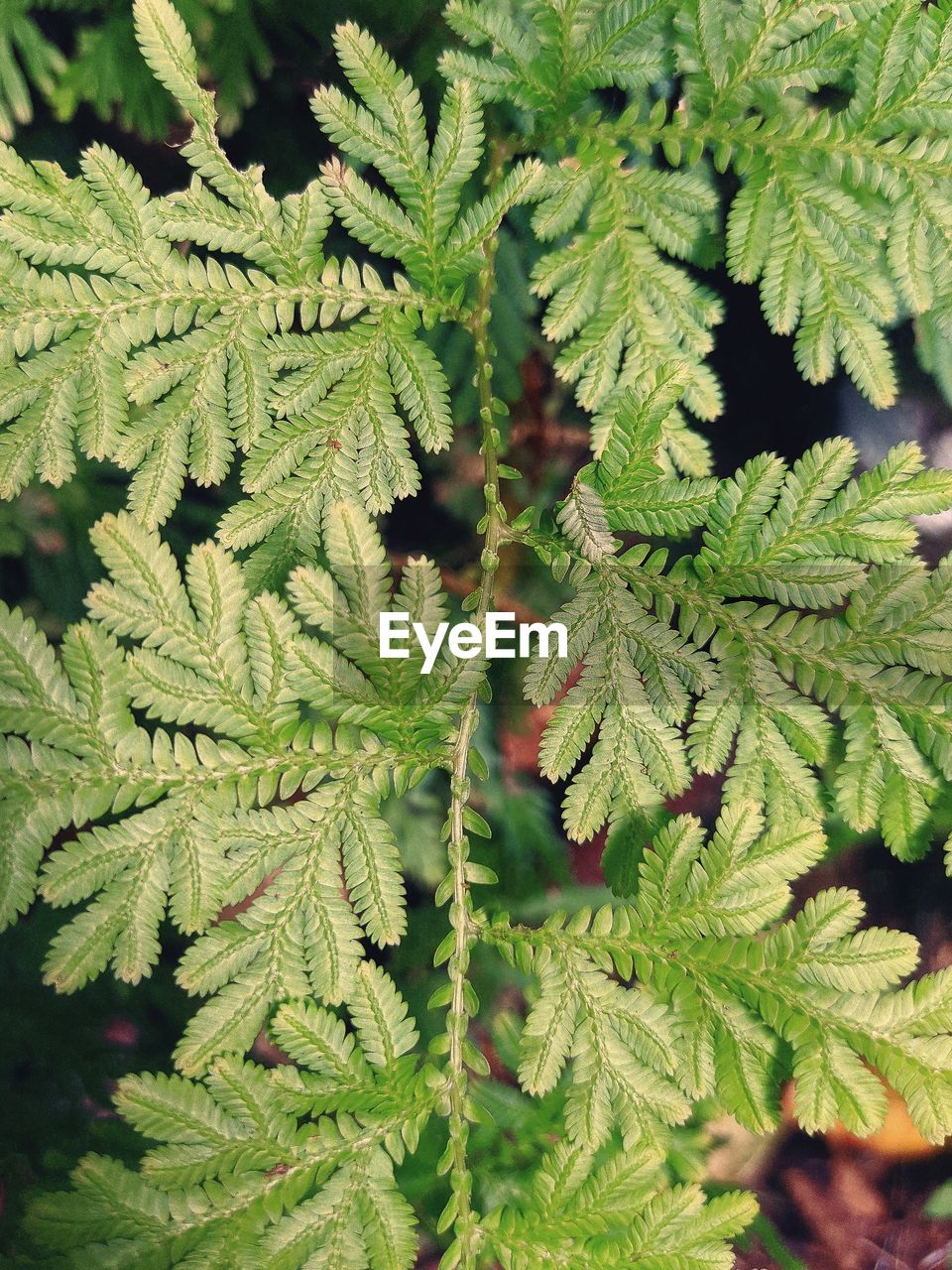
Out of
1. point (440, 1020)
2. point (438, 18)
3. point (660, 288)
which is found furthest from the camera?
point (440, 1020)

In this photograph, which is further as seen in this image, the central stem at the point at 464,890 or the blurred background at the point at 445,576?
the blurred background at the point at 445,576

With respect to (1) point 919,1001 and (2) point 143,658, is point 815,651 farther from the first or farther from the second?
(2) point 143,658

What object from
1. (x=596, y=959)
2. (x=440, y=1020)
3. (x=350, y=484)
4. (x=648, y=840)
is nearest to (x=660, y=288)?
(x=350, y=484)

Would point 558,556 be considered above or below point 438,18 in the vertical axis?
below

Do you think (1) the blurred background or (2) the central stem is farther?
(1) the blurred background

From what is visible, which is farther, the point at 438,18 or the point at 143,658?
the point at 438,18
